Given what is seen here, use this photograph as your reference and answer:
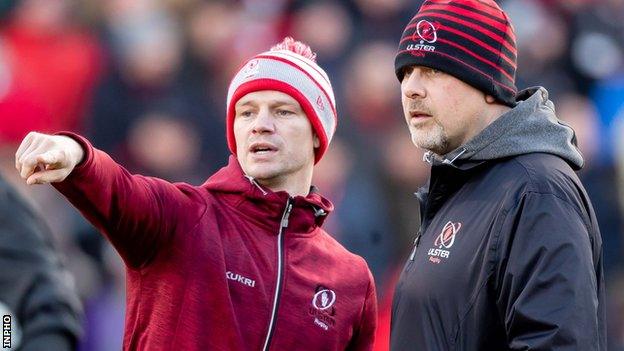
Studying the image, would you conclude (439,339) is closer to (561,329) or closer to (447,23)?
(561,329)

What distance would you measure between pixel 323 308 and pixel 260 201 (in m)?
0.42

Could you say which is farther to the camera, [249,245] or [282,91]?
[282,91]

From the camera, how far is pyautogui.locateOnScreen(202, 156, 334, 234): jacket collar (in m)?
4.19

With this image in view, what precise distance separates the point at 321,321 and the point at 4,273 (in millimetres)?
1669

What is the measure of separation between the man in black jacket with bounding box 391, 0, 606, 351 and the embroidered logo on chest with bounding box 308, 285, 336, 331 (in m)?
0.36

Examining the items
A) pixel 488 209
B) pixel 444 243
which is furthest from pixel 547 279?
pixel 444 243

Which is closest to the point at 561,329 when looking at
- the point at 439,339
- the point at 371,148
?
the point at 439,339

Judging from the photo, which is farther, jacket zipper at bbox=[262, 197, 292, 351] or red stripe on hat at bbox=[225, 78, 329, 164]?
red stripe on hat at bbox=[225, 78, 329, 164]

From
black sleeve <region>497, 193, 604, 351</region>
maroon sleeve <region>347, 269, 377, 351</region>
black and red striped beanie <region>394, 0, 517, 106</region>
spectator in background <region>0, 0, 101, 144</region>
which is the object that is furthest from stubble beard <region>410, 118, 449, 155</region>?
spectator in background <region>0, 0, 101, 144</region>

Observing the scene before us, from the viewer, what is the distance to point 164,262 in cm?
403

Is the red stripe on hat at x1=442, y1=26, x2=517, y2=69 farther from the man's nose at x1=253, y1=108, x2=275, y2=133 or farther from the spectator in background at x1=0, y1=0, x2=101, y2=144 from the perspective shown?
the spectator in background at x1=0, y1=0, x2=101, y2=144

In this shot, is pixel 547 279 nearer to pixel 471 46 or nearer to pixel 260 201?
pixel 471 46

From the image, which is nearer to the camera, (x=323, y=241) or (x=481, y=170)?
(x=481, y=170)

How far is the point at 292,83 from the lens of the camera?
4.41 m
